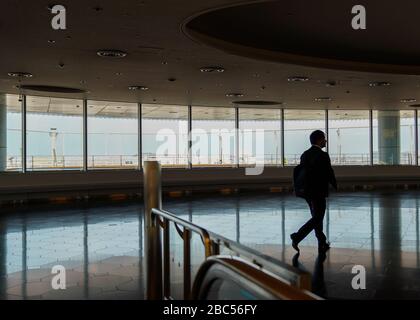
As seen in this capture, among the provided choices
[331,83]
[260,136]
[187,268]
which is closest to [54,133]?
[260,136]

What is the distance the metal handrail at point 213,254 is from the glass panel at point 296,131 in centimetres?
1945

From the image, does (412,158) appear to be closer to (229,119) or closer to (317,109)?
(317,109)

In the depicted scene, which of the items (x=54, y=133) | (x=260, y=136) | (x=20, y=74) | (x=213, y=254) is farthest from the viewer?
(x=260, y=136)

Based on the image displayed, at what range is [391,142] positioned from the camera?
2384cm

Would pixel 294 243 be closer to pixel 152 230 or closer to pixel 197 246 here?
pixel 152 230

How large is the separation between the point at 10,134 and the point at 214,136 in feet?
31.8

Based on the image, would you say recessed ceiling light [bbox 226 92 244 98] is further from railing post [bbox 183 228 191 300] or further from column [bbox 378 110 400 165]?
railing post [bbox 183 228 191 300]

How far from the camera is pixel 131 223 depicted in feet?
34.8

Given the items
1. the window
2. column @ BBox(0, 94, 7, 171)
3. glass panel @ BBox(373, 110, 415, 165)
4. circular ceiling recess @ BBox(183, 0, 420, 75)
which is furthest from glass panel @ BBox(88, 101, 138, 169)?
glass panel @ BBox(373, 110, 415, 165)

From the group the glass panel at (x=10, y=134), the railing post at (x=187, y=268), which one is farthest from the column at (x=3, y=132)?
the railing post at (x=187, y=268)

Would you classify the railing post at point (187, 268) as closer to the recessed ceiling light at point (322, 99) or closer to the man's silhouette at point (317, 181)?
the man's silhouette at point (317, 181)

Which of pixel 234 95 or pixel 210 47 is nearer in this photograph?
pixel 210 47

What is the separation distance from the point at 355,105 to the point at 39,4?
17.3m

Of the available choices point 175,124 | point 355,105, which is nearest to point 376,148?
point 355,105
